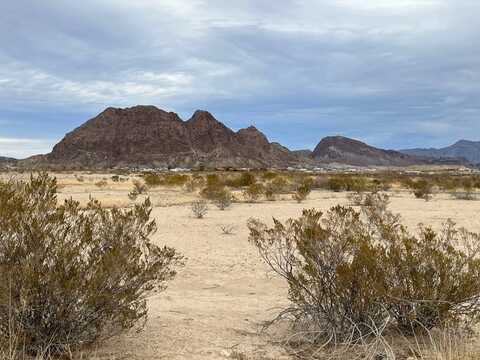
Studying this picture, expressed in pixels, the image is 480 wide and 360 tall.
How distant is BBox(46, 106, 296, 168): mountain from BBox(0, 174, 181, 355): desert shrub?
474 feet

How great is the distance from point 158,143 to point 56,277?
541 ft

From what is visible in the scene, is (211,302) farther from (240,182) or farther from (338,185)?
(240,182)

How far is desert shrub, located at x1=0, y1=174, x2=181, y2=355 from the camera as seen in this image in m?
4.99

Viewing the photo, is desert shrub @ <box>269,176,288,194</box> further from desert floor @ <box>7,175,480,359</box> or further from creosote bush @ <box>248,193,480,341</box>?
creosote bush @ <box>248,193,480,341</box>

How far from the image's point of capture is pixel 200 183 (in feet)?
125

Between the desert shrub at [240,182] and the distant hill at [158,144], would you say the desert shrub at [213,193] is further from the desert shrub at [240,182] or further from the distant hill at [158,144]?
the distant hill at [158,144]

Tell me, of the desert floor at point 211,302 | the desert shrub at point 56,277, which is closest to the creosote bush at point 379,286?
the desert floor at point 211,302

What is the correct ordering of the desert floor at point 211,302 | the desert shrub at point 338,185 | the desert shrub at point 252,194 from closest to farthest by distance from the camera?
the desert floor at point 211,302 → the desert shrub at point 252,194 → the desert shrub at point 338,185

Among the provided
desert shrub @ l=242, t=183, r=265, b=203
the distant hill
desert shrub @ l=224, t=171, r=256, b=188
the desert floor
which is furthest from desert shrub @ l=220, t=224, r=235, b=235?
the distant hill

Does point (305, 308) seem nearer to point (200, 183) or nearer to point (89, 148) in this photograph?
point (200, 183)

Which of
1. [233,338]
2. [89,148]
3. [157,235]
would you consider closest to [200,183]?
[157,235]

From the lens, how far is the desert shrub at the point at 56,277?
16.4 feet

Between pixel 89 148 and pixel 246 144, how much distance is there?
162 ft

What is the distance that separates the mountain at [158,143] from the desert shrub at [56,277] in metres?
145
